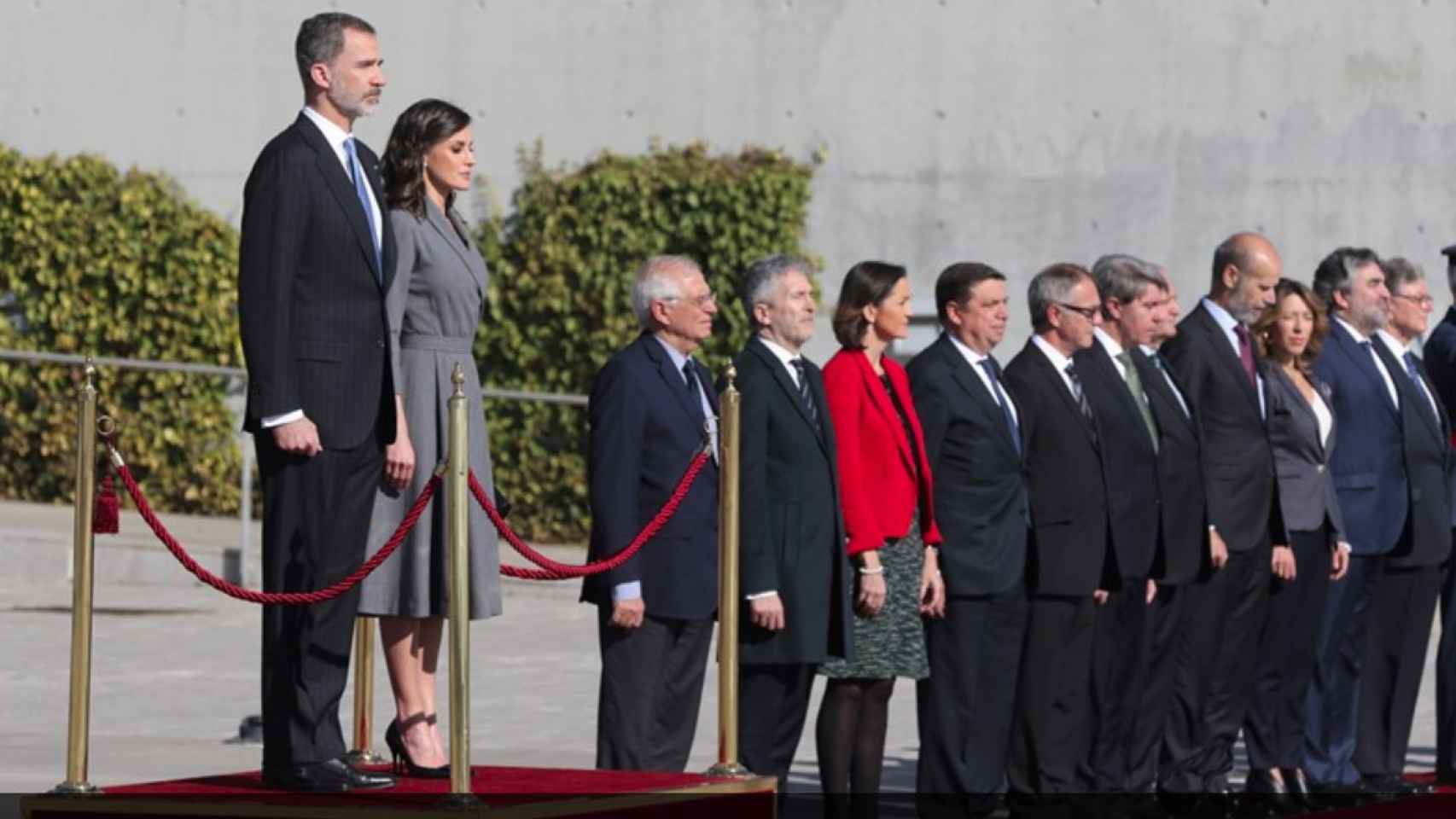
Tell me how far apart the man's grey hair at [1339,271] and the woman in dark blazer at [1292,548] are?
238mm

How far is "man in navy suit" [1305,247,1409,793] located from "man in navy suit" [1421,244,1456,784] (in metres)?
0.45

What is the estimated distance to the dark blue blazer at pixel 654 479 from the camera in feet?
28.7

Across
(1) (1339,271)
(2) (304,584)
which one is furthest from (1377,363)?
(2) (304,584)

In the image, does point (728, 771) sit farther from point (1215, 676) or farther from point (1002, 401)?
point (1215, 676)

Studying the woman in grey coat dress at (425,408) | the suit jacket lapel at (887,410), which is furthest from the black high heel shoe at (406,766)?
the suit jacket lapel at (887,410)

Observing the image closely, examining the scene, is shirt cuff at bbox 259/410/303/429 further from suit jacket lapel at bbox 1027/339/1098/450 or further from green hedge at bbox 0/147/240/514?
green hedge at bbox 0/147/240/514

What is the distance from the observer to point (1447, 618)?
11.8 m

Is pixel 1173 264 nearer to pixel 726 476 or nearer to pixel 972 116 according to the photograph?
pixel 972 116

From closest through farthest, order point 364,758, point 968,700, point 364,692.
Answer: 1. point 364,758
2. point 364,692
3. point 968,700

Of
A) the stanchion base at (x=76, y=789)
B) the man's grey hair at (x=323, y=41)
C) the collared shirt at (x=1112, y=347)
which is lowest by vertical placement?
the stanchion base at (x=76, y=789)

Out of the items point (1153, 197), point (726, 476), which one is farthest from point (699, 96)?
point (726, 476)

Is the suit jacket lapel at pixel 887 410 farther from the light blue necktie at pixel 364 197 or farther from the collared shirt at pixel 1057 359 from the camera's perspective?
the light blue necktie at pixel 364 197

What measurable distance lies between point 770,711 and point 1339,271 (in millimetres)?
3288

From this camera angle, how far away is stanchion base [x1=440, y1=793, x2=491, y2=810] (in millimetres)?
7113
